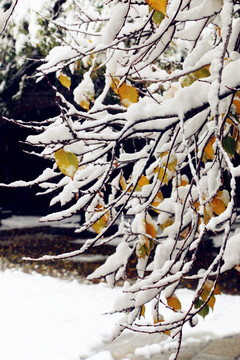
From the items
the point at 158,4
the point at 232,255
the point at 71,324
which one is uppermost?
the point at 158,4

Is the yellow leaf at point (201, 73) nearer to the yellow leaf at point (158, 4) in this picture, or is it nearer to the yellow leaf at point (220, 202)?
the yellow leaf at point (158, 4)

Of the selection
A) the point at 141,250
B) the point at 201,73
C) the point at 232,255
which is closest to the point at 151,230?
the point at 141,250

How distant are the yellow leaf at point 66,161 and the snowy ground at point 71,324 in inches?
115

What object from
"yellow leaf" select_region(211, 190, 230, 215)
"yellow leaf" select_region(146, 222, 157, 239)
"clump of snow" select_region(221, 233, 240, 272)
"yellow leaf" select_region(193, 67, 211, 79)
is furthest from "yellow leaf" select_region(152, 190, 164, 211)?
"yellow leaf" select_region(193, 67, 211, 79)

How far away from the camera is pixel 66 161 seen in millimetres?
1614

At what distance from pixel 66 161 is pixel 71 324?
12.6 ft

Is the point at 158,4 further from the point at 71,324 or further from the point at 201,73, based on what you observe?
the point at 71,324

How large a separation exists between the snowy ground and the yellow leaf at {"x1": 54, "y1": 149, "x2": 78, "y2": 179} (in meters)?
2.91

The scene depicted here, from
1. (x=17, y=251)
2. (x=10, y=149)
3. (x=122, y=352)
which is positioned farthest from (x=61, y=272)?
(x=10, y=149)

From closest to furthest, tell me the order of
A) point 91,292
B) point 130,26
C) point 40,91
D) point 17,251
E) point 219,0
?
point 219,0 → point 130,26 → point 91,292 → point 17,251 → point 40,91

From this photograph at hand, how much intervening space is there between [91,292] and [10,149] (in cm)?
1036

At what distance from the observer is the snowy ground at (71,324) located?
4.18 m

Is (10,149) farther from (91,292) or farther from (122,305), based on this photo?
(122,305)

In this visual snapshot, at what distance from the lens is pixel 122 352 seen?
4.08 meters
